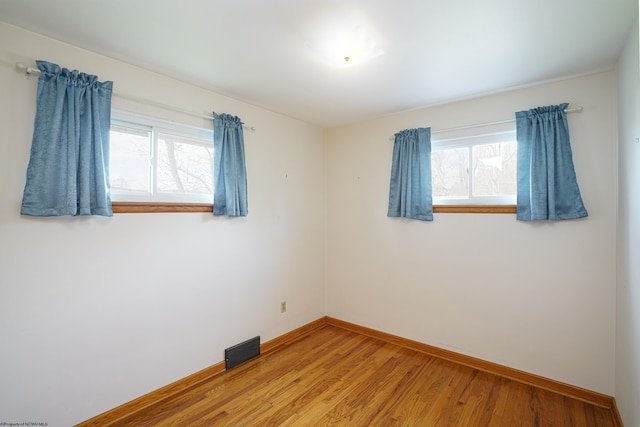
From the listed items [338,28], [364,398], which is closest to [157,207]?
[338,28]

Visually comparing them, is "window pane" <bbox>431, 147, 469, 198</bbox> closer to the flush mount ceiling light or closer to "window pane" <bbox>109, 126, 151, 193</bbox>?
the flush mount ceiling light

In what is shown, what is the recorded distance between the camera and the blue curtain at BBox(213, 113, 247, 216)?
2494 millimetres

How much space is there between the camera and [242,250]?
2.76 m

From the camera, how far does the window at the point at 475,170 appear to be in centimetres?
253

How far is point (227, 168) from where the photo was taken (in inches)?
99.3

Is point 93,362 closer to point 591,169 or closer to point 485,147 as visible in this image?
point 485,147

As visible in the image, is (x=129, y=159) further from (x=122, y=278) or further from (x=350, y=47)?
(x=350, y=47)

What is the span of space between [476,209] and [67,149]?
3.03m

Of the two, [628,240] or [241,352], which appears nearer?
[628,240]

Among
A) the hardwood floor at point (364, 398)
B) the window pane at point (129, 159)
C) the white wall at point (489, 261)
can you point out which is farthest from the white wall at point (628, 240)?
the window pane at point (129, 159)

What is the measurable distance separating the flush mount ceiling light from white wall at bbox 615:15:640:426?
1.39 metres

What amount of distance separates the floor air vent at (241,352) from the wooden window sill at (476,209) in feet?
7.05

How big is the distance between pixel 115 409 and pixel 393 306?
247 centimetres

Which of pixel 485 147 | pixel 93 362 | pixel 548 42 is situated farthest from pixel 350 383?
pixel 548 42
